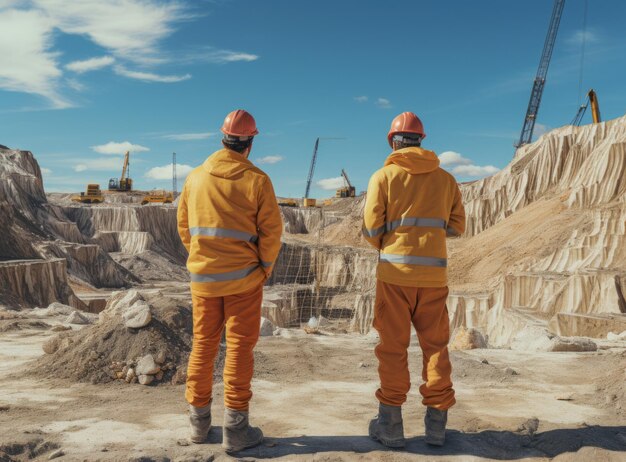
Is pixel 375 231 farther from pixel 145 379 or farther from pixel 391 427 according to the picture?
pixel 145 379

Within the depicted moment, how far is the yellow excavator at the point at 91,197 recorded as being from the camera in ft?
193

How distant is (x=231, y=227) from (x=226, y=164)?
41 centimetres

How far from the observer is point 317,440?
3.76 metres

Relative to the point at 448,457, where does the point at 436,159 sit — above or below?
above

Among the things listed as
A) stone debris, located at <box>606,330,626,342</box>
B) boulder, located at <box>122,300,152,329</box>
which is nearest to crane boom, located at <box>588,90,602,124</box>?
stone debris, located at <box>606,330,626,342</box>

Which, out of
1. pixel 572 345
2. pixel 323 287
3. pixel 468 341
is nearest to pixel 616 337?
pixel 572 345

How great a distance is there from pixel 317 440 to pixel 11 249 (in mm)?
25209

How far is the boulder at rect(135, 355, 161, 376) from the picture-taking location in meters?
5.29

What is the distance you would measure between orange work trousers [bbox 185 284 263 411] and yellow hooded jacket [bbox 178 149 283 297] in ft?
0.29

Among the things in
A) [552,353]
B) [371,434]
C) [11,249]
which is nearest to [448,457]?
[371,434]

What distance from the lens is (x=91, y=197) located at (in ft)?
194

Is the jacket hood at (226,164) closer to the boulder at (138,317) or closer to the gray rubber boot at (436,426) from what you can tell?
the gray rubber boot at (436,426)

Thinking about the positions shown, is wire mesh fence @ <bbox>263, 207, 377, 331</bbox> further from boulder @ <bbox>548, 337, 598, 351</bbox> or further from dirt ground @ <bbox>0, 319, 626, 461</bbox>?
dirt ground @ <bbox>0, 319, 626, 461</bbox>

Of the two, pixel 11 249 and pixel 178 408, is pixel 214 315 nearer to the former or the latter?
pixel 178 408
